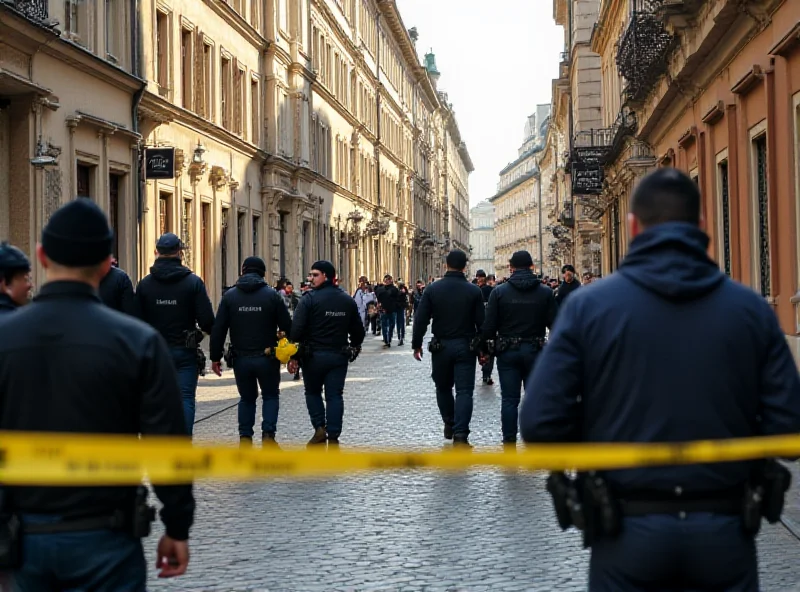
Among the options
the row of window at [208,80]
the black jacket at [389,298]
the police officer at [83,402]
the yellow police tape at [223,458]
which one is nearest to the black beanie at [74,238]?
the police officer at [83,402]

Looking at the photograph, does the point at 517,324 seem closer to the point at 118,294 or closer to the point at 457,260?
the point at 457,260

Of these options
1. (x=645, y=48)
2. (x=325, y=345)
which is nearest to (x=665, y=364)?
(x=325, y=345)

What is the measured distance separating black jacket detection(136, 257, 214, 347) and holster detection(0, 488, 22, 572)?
7.79m

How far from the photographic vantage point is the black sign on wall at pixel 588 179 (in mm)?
45062

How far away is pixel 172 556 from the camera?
4.02 m

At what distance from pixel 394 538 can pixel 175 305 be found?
417cm

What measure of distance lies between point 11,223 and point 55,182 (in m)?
1.22

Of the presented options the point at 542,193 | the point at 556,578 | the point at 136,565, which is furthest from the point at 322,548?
the point at 542,193

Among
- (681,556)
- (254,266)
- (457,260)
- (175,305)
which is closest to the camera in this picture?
(681,556)

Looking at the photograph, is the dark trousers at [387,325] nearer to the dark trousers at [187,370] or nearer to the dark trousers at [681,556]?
the dark trousers at [187,370]

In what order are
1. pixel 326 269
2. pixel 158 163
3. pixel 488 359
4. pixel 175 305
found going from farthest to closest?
pixel 158 163 < pixel 488 359 < pixel 326 269 < pixel 175 305

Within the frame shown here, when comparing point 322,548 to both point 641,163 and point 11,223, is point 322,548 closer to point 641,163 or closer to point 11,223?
point 11,223

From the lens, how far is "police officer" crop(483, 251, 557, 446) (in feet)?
40.1

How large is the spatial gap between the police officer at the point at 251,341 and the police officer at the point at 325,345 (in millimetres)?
250
